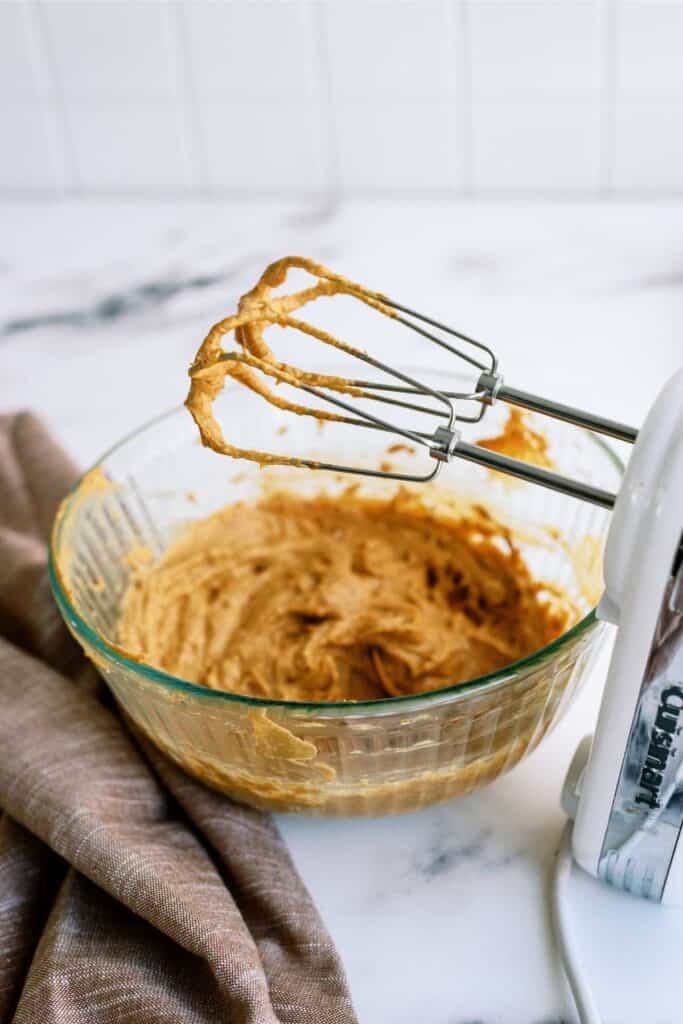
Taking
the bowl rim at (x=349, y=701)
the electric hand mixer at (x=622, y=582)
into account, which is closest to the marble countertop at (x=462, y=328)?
the electric hand mixer at (x=622, y=582)

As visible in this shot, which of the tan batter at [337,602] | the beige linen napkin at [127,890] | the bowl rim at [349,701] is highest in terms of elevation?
the bowl rim at [349,701]

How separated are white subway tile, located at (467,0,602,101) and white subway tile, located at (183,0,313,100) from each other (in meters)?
0.25

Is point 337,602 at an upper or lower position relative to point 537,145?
lower

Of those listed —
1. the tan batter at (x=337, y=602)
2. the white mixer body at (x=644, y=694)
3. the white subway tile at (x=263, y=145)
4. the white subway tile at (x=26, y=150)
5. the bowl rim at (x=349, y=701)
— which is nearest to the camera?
the white mixer body at (x=644, y=694)

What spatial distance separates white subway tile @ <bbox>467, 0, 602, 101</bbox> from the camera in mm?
1438

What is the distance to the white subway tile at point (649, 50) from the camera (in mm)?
1417

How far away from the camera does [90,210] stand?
1.70 metres

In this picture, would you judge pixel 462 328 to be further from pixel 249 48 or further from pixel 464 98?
pixel 249 48

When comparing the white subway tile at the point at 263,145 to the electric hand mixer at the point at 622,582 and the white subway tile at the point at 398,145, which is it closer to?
the white subway tile at the point at 398,145

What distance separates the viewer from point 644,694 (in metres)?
0.58

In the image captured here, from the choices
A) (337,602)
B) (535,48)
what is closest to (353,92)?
(535,48)

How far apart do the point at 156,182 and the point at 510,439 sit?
1116mm

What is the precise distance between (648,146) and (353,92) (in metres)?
0.43

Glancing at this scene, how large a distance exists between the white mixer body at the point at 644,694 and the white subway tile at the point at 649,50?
109 centimetres
